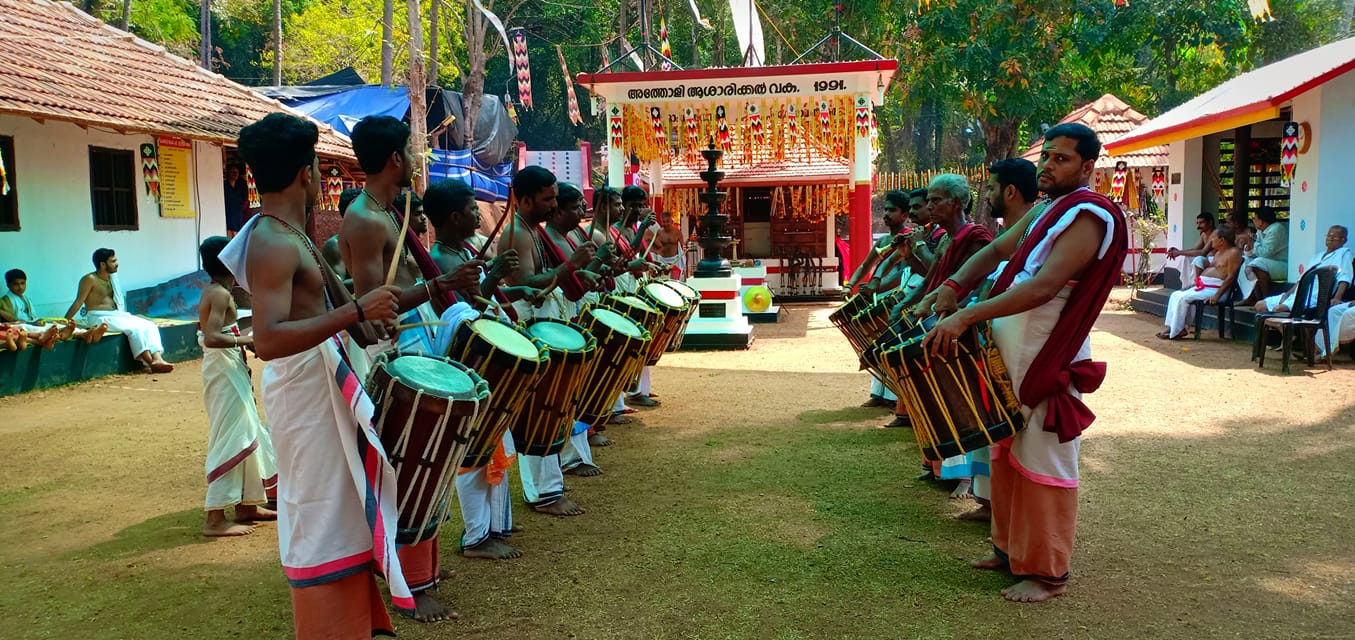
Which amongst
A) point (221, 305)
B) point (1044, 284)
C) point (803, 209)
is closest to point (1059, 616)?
point (1044, 284)

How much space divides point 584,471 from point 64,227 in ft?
27.3

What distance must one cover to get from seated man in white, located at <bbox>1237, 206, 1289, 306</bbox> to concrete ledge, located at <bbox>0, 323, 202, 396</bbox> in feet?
39.7

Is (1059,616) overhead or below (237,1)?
below

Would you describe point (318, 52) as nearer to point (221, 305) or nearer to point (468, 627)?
point (221, 305)

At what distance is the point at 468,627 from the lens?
3.74 metres

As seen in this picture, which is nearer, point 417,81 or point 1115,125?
point 417,81

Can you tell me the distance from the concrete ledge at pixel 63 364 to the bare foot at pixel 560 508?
6.32 m

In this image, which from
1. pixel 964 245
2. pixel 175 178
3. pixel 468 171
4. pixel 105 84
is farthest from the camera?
pixel 468 171

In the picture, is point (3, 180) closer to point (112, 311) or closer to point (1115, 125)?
point (112, 311)

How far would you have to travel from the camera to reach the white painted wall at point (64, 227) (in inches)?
420

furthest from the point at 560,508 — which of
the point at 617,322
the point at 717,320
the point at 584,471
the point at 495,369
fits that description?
the point at 717,320

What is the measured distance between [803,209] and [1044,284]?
1474cm

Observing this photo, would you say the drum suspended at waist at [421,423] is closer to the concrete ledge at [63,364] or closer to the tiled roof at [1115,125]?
the concrete ledge at [63,364]

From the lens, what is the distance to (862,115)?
13.7m
